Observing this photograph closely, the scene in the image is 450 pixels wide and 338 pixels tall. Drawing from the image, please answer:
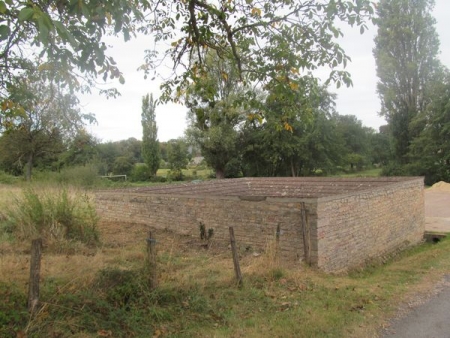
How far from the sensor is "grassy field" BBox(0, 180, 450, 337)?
14.5 feet

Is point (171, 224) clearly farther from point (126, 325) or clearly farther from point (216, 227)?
point (126, 325)

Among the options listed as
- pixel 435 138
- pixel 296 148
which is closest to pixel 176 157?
pixel 296 148

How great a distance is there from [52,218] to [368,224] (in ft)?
29.0

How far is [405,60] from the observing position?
124ft

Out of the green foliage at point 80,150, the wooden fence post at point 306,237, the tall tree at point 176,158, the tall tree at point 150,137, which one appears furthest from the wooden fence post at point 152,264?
the tall tree at point 150,137

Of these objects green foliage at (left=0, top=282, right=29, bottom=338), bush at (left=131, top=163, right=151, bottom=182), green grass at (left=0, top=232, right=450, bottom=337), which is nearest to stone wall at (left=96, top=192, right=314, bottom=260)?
green grass at (left=0, top=232, right=450, bottom=337)

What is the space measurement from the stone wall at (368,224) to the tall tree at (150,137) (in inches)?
1539

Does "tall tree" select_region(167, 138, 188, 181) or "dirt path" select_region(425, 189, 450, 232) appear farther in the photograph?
"tall tree" select_region(167, 138, 188, 181)

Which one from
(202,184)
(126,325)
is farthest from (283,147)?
(126,325)

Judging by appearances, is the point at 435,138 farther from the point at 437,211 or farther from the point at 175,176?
the point at 175,176

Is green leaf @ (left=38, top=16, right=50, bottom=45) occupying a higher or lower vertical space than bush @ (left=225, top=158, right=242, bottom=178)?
higher

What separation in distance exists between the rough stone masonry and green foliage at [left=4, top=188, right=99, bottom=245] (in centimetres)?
326

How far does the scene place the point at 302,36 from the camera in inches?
269

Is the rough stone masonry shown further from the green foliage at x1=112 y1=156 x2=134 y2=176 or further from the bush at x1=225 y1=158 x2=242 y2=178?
the green foliage at x1=112 y1=156 x2=134 y2=176
